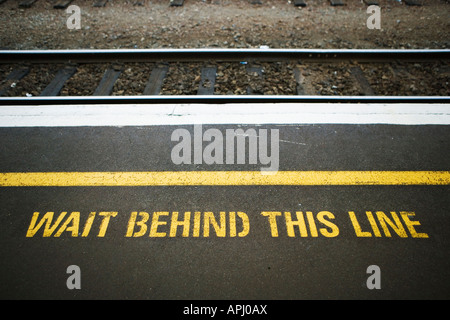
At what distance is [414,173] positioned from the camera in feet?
11.2

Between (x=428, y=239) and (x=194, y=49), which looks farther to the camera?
(x=194, y=49)

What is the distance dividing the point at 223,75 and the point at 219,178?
7.58 feet

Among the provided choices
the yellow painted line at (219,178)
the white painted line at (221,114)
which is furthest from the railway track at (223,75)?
the yellow painted line at (219,178)

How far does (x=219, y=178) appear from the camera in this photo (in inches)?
133

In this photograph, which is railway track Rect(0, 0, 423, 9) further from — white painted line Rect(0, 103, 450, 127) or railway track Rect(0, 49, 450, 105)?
white painted line Rect(0, 103, 450, 127)

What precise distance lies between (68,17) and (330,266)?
24.3 ft

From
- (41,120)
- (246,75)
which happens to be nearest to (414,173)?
(246,75)

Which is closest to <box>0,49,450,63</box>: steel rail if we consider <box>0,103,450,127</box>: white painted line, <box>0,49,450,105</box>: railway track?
<box>0,49,450,105</box>: railway track

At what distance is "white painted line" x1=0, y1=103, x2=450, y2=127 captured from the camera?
4137mm

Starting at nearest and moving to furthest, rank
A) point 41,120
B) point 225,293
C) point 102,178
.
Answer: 1. point 225,293
2. point 102,178
3. point 41,120

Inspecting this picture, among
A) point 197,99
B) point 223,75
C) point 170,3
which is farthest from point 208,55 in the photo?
point 170,3

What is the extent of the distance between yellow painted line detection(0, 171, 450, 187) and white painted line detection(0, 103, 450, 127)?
0.95 metres

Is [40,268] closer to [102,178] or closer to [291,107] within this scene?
[102,178]

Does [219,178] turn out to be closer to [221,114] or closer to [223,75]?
[221,114]
